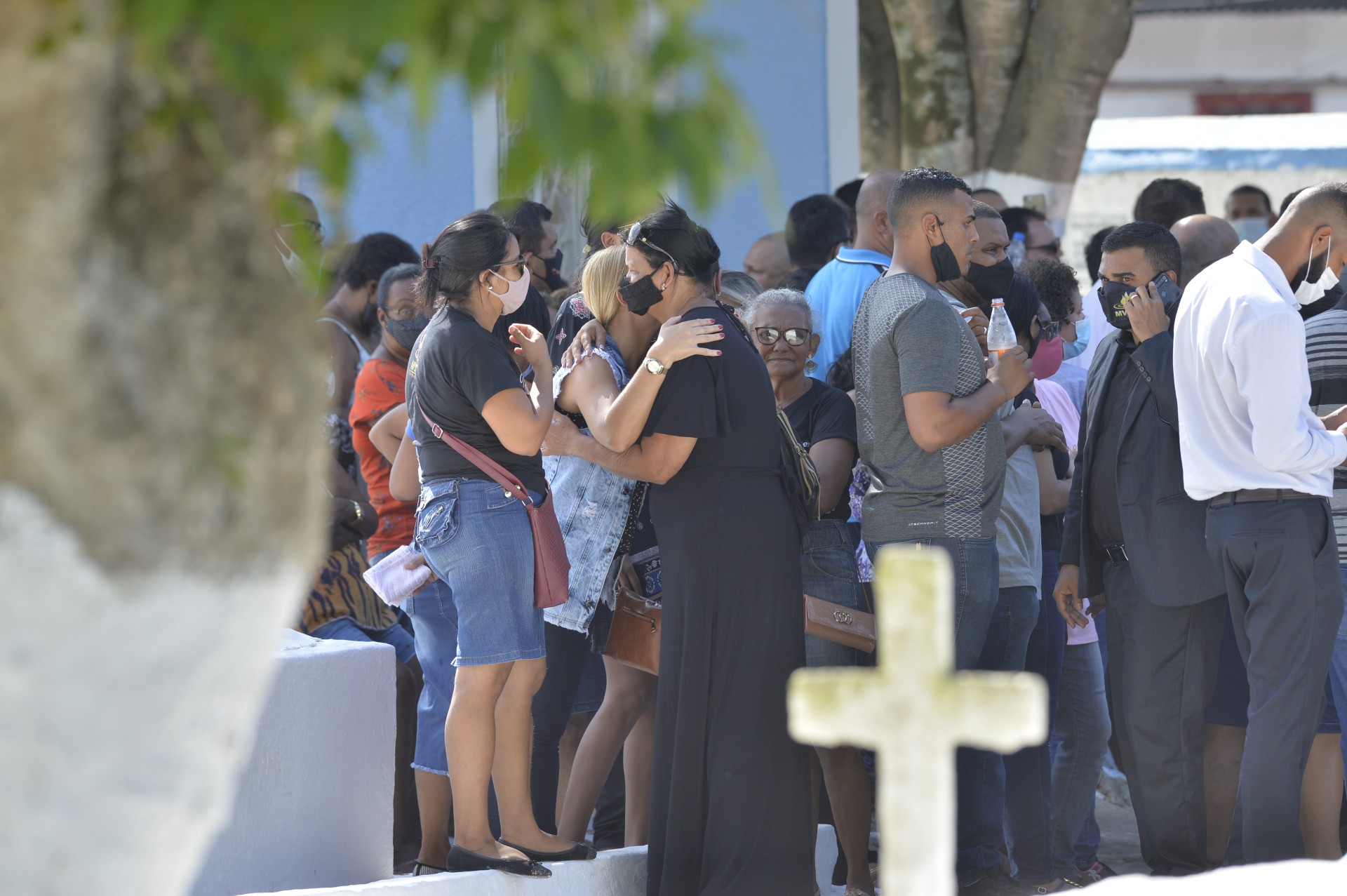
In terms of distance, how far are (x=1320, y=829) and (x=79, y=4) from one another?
4.68m

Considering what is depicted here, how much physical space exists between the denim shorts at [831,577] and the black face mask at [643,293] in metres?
0.91

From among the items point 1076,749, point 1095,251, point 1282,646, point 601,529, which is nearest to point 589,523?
point 601,529

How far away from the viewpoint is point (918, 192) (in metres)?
5.08

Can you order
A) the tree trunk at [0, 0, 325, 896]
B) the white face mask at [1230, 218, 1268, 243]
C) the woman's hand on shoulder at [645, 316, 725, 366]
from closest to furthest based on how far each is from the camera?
the tree trunk at [0, 0, 325, 896] → the woman's hand on shoulder at [645, 316, 725, 366] → the white face mask at [1230, 218, 1268, 243]

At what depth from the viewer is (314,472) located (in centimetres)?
187

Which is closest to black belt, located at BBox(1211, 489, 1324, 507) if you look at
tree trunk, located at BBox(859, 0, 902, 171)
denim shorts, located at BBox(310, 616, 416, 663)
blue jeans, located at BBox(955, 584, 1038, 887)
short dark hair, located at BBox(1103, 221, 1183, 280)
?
blue jeans, located at BBox(955, 584, 1038, 887)

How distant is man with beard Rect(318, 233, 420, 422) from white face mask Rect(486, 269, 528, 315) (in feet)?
6.77

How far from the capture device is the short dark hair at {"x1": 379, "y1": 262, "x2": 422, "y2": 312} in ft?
20.0

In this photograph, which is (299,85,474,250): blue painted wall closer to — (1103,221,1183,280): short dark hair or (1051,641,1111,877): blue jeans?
(1103,221,1183,280): short dark hair

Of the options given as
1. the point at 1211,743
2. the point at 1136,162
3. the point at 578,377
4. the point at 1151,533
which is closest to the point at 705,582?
the point at 578,377

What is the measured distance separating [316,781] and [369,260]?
2922 millimetres

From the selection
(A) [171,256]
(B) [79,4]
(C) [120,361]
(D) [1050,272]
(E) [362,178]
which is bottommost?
(C) [120,361]

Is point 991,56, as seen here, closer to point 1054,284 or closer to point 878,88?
point 878,88

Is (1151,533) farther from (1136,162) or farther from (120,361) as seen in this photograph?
(1136,162)
